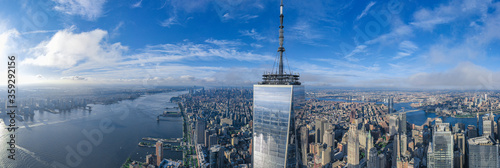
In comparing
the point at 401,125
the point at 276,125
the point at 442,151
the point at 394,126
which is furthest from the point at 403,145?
the point at 276,125

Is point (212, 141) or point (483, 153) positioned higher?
point (483, 153)

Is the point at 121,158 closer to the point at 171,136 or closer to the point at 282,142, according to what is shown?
the point at 171,136

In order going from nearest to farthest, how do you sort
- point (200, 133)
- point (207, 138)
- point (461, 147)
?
point (461, 147), point (207, 138), point (200, 133)

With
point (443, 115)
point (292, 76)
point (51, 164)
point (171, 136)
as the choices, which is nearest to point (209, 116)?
point (171, 136)

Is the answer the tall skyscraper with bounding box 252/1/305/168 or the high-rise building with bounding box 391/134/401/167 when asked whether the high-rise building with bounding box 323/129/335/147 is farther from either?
the tall skyscraper with bounding box 252/1/305/168

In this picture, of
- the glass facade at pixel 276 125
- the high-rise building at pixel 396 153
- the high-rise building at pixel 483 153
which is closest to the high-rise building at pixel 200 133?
the glass facade at pixel 276 125

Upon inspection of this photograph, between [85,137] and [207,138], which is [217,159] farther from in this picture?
[85,137]

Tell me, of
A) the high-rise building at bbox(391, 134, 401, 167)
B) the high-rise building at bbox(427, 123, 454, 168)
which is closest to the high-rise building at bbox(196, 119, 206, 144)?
the high-rise building at bbox(391, 134, 401, 167)
